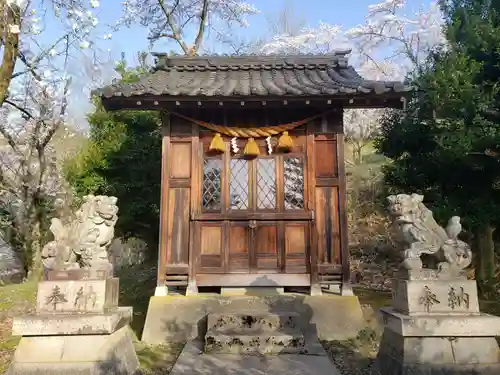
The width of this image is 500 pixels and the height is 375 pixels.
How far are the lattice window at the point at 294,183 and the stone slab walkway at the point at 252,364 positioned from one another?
3.01 metres

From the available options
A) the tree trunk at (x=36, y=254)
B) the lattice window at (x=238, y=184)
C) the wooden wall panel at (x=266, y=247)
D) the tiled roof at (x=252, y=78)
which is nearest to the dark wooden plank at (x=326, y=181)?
the wooden wall panel at (x=266, y=247)

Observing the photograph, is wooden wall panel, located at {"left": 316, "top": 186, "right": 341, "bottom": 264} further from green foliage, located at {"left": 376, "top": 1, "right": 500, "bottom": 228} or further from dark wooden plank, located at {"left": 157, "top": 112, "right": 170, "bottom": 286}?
dark wooden plank, located at {"left": 157, "top": 112, "right": 170, "bottom": 286}

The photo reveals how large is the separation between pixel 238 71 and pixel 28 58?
17.3ft

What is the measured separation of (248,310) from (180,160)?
326 cm

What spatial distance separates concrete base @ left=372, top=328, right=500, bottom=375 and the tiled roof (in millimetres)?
4313

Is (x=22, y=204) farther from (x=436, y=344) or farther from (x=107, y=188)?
(x=436, y=344)

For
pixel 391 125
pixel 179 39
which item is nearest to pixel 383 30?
pixel 179 39

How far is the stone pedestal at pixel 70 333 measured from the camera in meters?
4.98

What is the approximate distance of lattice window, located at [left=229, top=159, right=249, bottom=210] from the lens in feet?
26.7

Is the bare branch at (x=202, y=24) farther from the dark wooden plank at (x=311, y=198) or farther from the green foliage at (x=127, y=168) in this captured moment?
the dark wooden plank at (x=311, y=198)

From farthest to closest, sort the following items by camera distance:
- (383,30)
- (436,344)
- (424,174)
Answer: (383,30), (424,174), (436,344)

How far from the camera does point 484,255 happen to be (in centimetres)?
1008

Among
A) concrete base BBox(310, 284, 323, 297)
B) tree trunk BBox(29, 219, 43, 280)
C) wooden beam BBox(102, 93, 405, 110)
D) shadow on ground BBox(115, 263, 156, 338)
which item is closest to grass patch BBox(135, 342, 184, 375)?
shadow on ground BBox(115, 263, 156, 338)

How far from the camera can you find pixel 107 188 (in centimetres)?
1261
